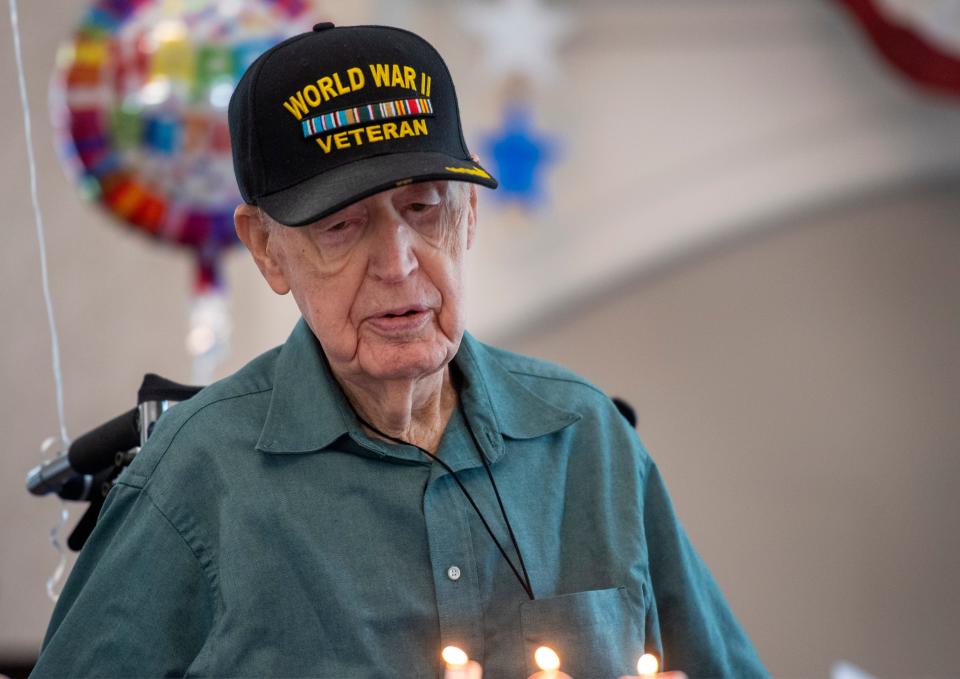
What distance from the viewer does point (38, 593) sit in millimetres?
3066

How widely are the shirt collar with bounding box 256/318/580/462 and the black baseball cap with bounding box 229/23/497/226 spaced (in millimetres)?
185

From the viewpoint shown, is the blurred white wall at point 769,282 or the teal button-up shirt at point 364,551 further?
the blurred white wall at point 769,282

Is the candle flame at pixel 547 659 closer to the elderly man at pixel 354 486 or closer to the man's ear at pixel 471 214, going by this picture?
the elderly man at pixel 354 486

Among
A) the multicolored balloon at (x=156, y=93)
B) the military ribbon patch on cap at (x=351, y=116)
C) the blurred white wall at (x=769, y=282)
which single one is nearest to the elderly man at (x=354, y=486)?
the military ribbon patch on cap at (x=351, y=116)

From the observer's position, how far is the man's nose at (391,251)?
1.16m

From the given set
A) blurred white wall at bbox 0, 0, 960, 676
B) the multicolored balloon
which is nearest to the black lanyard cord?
the multicolored balloon

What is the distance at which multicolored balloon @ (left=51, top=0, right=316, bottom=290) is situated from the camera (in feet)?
7.82

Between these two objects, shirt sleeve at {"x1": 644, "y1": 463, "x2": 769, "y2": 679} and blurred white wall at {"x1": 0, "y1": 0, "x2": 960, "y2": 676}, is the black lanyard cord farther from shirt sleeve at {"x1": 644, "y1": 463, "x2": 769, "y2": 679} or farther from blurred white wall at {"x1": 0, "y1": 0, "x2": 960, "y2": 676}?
blurred white wall at {"x1": 0, "y1": 0, "x2": 960, "y2": 676}

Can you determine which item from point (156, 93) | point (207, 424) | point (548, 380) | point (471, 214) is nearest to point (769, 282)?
point (156, 93)

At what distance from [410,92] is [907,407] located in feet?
8.34

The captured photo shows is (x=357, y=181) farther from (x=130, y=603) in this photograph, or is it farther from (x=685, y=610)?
(x=685, y=610)

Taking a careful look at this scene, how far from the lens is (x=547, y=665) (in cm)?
114

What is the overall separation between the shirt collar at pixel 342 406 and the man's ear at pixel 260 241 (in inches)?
2.4

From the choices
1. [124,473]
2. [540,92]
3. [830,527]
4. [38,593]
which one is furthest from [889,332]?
[124,473]
